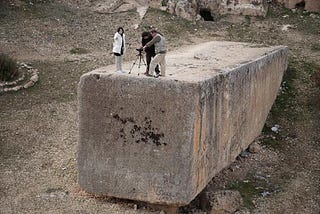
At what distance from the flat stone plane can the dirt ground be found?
21.9 inches

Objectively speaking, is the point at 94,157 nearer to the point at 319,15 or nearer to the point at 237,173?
the point at 237,173

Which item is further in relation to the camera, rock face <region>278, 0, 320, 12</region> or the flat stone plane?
rock face <region>278, 0, 320, 12</region>

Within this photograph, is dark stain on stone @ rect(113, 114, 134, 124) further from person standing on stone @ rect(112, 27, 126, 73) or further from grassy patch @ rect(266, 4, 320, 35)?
grassy patch @ rect(266, 4, 320, 35)

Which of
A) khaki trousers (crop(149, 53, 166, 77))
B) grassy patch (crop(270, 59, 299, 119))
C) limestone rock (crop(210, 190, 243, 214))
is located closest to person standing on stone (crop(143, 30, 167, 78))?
khaki trousers (crop(149, 53, 166, 77))

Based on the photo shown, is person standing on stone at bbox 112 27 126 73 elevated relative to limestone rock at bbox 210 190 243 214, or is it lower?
elevated

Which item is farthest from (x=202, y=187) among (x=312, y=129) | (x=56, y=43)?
(x=56, y=43)

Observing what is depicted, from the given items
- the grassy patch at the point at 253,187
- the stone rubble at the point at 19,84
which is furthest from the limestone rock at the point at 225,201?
the stone rubble at the point at 19,84

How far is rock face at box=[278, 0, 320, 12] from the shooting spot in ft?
74.3

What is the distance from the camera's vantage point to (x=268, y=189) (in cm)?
1120

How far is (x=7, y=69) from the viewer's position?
15.2m

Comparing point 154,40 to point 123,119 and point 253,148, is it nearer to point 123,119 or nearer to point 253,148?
point 123,119

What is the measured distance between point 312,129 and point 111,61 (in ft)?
23.1

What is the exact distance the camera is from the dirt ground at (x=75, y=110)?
9984 millimetres

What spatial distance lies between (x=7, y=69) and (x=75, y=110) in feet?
9.99
